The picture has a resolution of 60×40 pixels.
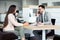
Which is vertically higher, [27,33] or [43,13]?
[43,13]

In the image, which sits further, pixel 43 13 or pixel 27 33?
pixel 27 33

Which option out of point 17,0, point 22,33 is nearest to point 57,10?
point 22,33

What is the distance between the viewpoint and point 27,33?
173 inches

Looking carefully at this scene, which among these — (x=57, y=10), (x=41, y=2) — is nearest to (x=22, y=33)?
(x=57, y=10)

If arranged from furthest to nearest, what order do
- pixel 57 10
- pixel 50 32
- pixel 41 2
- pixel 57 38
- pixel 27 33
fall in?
pixel 41 2 → pixel 57 10 → pixel 27 33 → pixel 50 32 → pixel 57 38

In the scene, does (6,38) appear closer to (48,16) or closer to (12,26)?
(12,26)

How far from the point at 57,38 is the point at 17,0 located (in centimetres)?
451

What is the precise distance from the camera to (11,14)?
3.55 m

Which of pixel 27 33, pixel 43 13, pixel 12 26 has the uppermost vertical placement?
pixel 43 13

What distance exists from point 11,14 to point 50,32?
0.88 m

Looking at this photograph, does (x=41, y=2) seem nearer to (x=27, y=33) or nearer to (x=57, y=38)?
(x=27, y=33)

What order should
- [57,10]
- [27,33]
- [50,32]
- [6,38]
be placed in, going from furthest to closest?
[57,10] → [27,33] → [50,32] → [6,38]

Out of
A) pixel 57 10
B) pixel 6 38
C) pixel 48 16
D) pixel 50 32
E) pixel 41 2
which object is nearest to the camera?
pixel 6 38

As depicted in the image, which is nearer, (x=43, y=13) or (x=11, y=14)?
(x=11, y=14)
